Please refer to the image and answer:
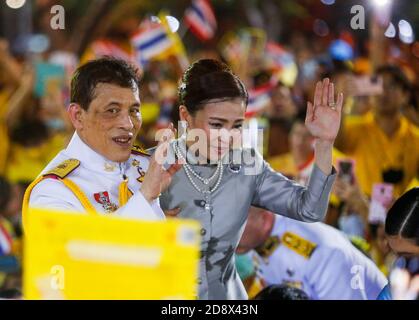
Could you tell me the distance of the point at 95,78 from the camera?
2.66m

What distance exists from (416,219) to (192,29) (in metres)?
5.28

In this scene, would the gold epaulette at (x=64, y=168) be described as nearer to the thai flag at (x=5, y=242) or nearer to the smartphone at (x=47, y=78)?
the thai flag at (x=5, y=242)

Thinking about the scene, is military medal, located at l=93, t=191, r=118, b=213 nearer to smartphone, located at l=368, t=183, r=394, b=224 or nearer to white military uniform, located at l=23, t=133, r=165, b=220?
white military uniform, located at l=23, t=133, r=165, b=220

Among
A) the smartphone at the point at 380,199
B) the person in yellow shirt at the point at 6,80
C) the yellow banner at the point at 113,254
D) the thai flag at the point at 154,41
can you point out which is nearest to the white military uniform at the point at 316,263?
the smartphone at the point at 380,199

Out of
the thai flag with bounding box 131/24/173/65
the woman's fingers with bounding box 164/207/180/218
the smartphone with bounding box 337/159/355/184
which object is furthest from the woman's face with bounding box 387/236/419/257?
the thai flag with bounding box 131/24/173/65

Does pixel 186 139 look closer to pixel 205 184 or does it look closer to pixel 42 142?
pixel 205 184

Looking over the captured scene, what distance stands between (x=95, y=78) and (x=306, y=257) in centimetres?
142

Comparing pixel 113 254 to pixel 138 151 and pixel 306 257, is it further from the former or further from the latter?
pixel 306 257

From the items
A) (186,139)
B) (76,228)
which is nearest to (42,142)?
(186,139)

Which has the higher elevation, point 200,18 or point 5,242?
point 200,18

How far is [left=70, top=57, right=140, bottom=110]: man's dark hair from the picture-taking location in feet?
8.73

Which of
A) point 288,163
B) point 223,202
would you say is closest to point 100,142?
point 223,202

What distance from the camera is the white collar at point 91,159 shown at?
8.82 ft
